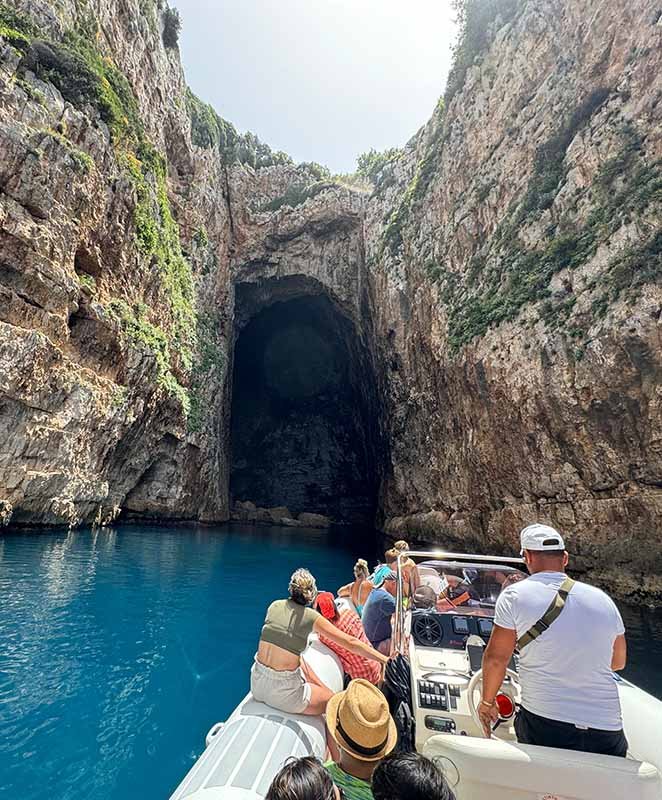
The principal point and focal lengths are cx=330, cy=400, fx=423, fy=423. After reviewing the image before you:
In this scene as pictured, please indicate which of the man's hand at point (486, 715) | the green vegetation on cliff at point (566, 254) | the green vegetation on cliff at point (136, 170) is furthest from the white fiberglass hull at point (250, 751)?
the green vegetation on cliff at point (136, 170)

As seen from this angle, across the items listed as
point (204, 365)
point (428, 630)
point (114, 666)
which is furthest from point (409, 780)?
point (204, 365)

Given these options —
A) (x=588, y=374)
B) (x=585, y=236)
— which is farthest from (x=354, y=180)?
(x=588, y=374)

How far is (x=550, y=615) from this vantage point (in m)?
2.23

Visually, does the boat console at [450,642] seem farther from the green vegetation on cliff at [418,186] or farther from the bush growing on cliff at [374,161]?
the bush growing on cliff at [374,161]

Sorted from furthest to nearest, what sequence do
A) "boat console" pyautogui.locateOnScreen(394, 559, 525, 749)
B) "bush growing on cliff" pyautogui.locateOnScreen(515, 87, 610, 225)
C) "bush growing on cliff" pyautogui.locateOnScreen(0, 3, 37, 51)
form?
"bush growing on cliff" pyautogui.locateOnScreen(0, 3, 37, 51), "bush growing on cliff" pyautogui.locateOnScreen(515, 87, 610, 225), "boat console" pyautogui.locateOnScreen(394, 559, 525, 749)

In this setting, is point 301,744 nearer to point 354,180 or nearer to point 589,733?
point 589,733

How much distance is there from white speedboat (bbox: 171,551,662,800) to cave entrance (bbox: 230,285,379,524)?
115 ft

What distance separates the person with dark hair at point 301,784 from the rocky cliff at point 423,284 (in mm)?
12122

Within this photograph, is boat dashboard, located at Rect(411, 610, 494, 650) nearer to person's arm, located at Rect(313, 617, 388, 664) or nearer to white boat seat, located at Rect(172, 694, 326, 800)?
person's arm, located at Rect(313, 617, 388, 664)

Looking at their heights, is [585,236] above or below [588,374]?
above

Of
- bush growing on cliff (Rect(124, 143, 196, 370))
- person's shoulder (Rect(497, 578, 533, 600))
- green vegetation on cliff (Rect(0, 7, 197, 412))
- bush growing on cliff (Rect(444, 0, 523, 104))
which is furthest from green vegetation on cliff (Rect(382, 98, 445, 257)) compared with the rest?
person's shoulder (Rect(497, 578, 533, 600))

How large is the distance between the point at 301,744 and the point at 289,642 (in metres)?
0.65

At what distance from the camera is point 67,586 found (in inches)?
380

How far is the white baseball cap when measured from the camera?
99.1 inches
